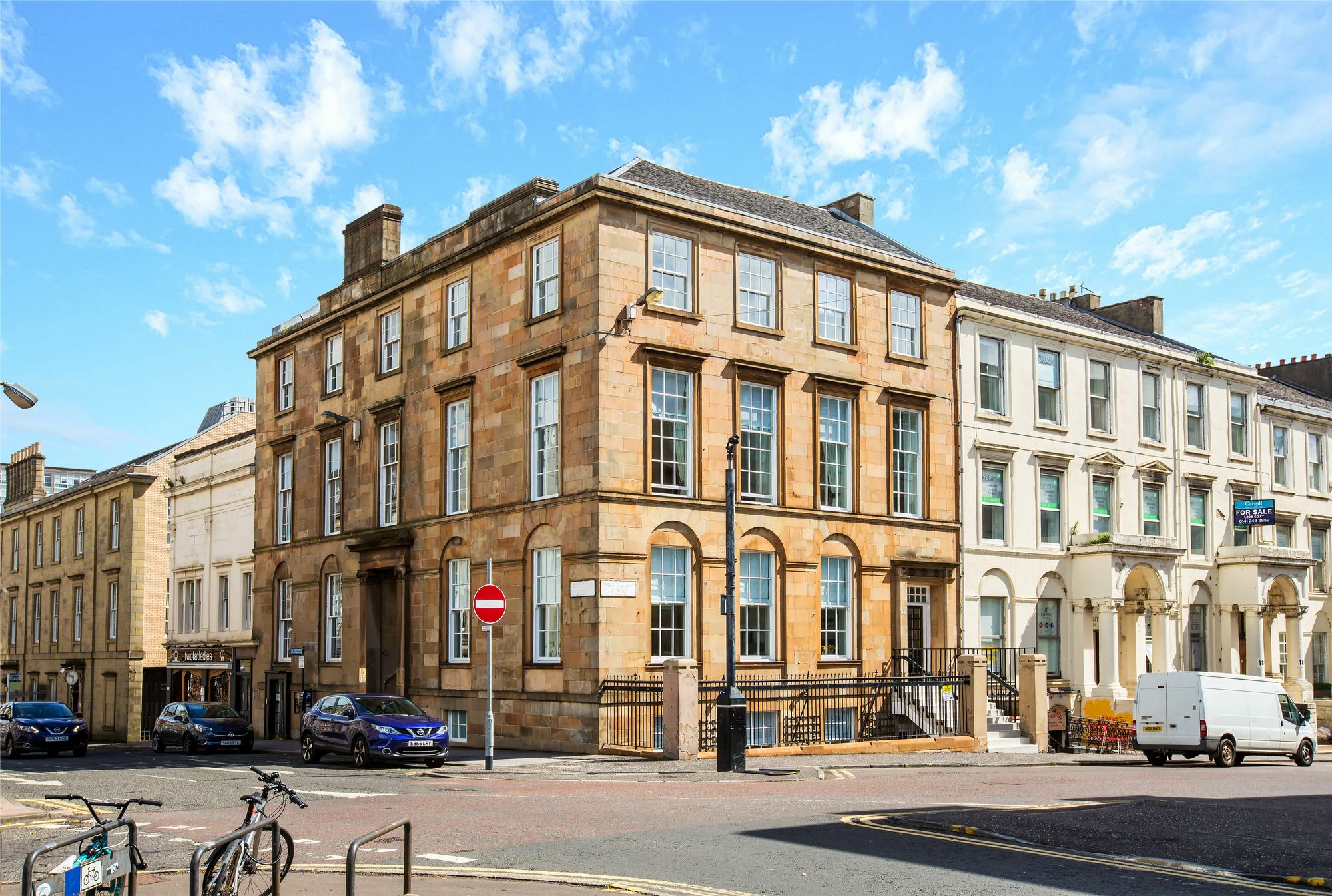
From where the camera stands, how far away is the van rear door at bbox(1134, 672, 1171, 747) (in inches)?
1150

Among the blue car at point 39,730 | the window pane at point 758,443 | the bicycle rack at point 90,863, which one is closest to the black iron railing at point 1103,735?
the window pane at point 758,443

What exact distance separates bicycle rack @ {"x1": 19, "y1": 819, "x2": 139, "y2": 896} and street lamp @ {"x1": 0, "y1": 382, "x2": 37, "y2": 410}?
11.3m

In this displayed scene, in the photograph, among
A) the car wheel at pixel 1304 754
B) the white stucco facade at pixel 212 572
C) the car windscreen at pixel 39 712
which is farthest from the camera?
the white stucco facade at pixel 212 572

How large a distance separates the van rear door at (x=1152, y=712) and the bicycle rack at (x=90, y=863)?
25670 millimetres

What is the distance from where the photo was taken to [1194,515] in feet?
134

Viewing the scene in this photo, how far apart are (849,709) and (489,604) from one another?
10044 millimetres

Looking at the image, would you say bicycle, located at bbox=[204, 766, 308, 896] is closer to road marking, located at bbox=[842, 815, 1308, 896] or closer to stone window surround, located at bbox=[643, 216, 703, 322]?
road marking, located at bbox=[842, 815, 1308, 896]

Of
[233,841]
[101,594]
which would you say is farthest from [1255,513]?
[101,594]

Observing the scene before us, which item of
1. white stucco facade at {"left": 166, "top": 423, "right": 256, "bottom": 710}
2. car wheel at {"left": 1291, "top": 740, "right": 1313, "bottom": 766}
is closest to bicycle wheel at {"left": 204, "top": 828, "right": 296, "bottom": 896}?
car wheel at {"left": 1291, "top": 740, "right": 1313, "bottom": 766}

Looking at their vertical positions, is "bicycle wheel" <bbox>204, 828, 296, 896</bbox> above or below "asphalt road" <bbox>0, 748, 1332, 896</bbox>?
above

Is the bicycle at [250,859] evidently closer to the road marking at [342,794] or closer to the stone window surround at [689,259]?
the road marking at [342,794]

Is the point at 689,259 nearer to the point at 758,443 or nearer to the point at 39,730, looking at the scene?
the point at 758,443

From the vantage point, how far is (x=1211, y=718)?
2883 centimetres

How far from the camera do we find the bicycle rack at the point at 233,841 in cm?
751
